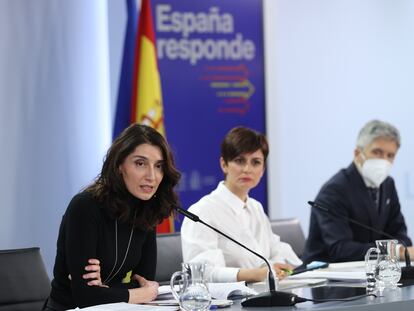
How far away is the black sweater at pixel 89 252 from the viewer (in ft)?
8.65

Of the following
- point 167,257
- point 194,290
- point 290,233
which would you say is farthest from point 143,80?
point 194,290

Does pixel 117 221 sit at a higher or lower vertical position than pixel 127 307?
higher

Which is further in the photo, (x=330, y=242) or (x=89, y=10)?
(x=89, y=10)

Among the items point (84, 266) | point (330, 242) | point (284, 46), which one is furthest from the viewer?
point (284, 46)

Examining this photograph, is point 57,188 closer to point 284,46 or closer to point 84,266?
point 84,266

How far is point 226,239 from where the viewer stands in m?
3.50

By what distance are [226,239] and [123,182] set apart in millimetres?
805

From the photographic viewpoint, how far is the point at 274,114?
608 centimetres

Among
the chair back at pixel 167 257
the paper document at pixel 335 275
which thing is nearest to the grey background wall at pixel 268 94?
the chair back at pixel 167 257

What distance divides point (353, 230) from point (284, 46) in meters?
2.41

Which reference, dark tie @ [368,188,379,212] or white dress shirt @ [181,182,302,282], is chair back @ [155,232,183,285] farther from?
dark tie @ [368,188,379,212]

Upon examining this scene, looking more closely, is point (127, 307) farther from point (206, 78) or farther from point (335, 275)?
point (206, 78)

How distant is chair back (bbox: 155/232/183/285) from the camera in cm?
348

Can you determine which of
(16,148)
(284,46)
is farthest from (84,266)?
(284,46)
